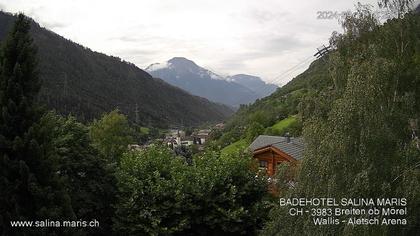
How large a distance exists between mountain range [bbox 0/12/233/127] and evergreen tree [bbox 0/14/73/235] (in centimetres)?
10245

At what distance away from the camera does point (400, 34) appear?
12.7m

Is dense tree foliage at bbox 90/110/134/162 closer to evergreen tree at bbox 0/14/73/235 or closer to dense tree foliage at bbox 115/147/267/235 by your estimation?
dense tree foliage at bbox 115/147/267/235

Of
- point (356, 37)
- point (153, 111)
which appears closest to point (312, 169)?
point (356, 37)

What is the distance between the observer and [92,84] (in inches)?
6058

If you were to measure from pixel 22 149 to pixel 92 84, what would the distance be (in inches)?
5726

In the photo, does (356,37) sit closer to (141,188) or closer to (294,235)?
(294,235)

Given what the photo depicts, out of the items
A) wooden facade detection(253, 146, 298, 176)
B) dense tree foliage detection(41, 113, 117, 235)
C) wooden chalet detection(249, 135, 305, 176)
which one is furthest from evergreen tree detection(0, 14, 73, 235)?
wooden facade detection(253, 146, 298, 176)

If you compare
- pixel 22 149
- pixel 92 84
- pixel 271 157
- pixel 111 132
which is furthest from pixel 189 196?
pixel 92 84

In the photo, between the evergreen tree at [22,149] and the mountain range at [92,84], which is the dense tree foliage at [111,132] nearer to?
the evergreen tree at [22,149]

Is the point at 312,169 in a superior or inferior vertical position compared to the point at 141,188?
superior

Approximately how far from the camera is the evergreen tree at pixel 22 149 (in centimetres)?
1385

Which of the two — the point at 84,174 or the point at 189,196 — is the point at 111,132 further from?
the point at 189,196

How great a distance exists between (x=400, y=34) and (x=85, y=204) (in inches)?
553

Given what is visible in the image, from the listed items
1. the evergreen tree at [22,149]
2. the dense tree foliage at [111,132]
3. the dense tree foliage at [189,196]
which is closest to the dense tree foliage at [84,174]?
the dense tree foliage at [189,196]
